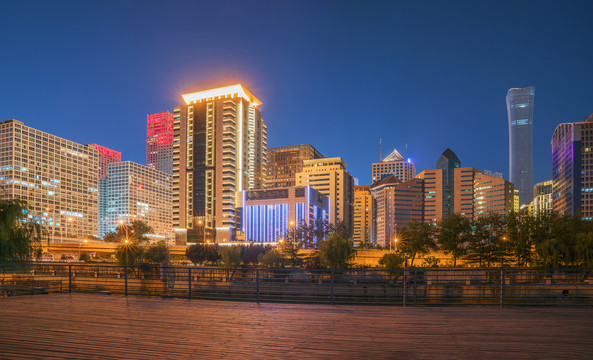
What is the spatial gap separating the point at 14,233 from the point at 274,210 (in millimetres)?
128273

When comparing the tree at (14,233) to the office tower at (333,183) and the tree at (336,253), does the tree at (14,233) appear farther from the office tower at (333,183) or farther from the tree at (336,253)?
the office tower at (333,183)

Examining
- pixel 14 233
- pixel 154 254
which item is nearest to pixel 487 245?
pixel 154 254

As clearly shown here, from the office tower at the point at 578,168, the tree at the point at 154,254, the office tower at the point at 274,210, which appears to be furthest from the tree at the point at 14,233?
the office tower at the point at 578,168

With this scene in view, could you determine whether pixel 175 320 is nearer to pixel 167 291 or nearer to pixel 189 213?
pixel 167 291

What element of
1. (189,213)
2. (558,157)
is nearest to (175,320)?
(189,213)

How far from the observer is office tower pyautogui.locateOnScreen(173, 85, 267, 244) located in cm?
15162

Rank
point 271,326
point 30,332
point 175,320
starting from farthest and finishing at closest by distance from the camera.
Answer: point 175,320 → point 271,326 → point 30,332

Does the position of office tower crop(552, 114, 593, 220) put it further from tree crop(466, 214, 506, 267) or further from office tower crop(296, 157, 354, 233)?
tree crop(466, 214, 506, 267)

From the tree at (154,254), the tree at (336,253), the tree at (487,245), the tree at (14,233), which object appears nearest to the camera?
the tree at (14,233)

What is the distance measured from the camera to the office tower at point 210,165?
152m

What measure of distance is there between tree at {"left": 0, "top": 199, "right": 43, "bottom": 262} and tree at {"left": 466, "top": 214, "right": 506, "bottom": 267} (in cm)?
4848

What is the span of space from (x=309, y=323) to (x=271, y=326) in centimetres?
99

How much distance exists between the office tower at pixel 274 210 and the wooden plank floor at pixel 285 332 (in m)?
132

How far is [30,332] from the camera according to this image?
852cm
